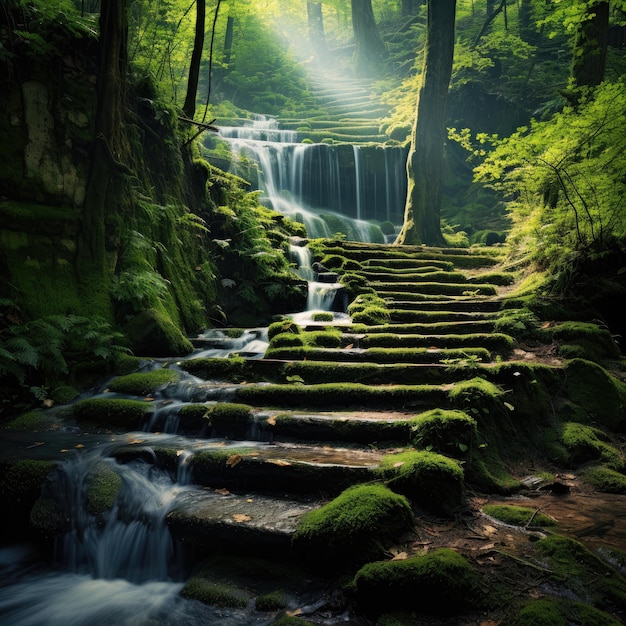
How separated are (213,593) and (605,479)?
10.7 ft

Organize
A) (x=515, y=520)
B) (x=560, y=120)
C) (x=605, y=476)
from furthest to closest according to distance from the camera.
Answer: (x=560, y=120) → (x=605, y=476) → (x=515, y=520)

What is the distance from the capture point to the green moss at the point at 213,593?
258 cm

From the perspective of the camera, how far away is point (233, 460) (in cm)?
355

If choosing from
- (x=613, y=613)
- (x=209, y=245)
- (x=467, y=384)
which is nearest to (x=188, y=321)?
(x=209, y=245)

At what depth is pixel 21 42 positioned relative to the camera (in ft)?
19.3

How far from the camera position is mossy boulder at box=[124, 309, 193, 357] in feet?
21.0

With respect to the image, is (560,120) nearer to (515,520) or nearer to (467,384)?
(467,384)

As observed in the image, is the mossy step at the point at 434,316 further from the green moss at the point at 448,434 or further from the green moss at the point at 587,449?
the green moss at the point at 448,434

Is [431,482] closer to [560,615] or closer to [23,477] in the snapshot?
[560,615]

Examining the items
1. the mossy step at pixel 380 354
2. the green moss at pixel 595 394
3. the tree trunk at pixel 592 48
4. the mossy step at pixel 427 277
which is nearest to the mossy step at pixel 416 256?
the mossy step at pixel 427 277

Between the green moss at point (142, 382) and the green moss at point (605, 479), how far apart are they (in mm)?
4436

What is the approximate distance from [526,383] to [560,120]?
540cm

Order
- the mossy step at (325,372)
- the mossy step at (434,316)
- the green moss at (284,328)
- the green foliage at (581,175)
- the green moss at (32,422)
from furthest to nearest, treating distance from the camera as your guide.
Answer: the mossy step at (434,316) → the green moss at (284,328) → the green foliage at (581,175) → the mossy step at (325,372) → the green moss at (32,422)

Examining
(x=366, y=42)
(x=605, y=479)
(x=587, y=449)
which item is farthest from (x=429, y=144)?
(x=366, y=42)
